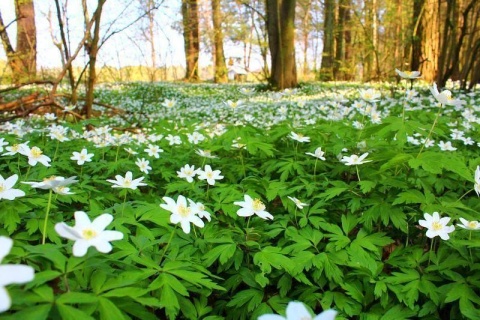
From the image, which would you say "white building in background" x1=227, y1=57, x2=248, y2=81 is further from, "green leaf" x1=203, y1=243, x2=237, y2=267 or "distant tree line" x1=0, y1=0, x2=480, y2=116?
"green leaf" x1=203, y1=243, x2=237, y2=267

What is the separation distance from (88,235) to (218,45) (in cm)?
2046

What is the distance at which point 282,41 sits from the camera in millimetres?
12172

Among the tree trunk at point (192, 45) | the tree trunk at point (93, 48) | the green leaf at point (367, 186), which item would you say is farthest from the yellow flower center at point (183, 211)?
the tree trunk at point (192, 45)

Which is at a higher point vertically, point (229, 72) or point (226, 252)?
point (229, 72)

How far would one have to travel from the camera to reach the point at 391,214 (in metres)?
1.88

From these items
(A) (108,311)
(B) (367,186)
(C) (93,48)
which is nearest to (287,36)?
(C) (93,48)

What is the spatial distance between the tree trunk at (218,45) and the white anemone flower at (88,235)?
19.6 m

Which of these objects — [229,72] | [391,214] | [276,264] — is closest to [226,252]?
[276,264]

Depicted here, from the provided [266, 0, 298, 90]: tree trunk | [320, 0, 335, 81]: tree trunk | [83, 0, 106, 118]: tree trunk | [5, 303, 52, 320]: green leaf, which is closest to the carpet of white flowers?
[5, 303, 52, 320]: green leaf

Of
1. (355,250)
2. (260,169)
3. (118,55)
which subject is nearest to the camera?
(355,250)

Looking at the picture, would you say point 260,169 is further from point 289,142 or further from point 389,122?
point 389,122

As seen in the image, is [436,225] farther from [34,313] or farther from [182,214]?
[34,313]

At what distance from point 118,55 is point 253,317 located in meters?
8.03

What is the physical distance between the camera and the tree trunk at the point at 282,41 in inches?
478
